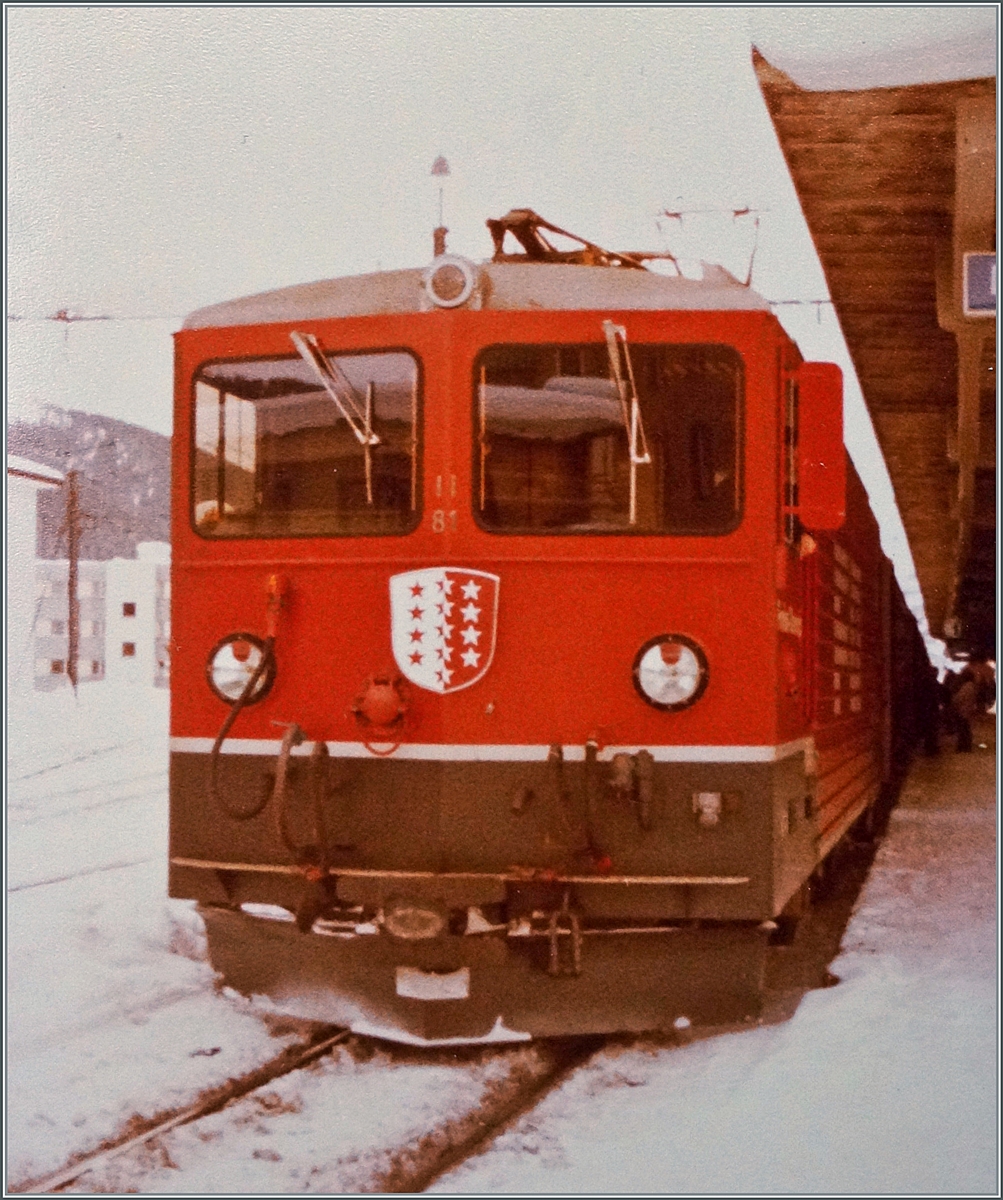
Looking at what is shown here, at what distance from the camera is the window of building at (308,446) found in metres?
4.54

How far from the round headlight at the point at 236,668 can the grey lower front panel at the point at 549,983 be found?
2.75 ft

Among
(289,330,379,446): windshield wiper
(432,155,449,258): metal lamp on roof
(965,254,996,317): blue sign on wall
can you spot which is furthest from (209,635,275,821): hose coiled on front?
(965,254,996,317): blue sign on wall

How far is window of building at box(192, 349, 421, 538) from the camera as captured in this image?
454cm

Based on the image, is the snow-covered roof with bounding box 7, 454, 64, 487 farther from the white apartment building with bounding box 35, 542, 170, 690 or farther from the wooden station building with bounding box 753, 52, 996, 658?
the wooden station building with bounding box 753, 52, 996, 658

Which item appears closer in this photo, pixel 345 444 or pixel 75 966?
pixel 345 444

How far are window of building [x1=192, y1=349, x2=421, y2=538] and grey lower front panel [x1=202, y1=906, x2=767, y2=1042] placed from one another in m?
1.41

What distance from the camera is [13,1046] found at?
457 centimetres

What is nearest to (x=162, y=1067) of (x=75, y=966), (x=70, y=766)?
(x=75, y=966)

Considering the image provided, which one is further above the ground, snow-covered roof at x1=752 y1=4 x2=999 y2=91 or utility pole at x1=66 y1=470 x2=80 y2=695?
snow-covered roof at x1=752 y1=4 x2=999 y2=91

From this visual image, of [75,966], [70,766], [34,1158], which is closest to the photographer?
[34,1158]

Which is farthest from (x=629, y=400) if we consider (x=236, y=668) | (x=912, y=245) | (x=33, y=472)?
(x=912, y=245)

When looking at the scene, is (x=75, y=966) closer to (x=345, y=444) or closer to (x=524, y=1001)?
(x=524, y=1001)

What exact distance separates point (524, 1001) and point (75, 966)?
2.11 metres

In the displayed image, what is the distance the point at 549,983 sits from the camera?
14.6ft
